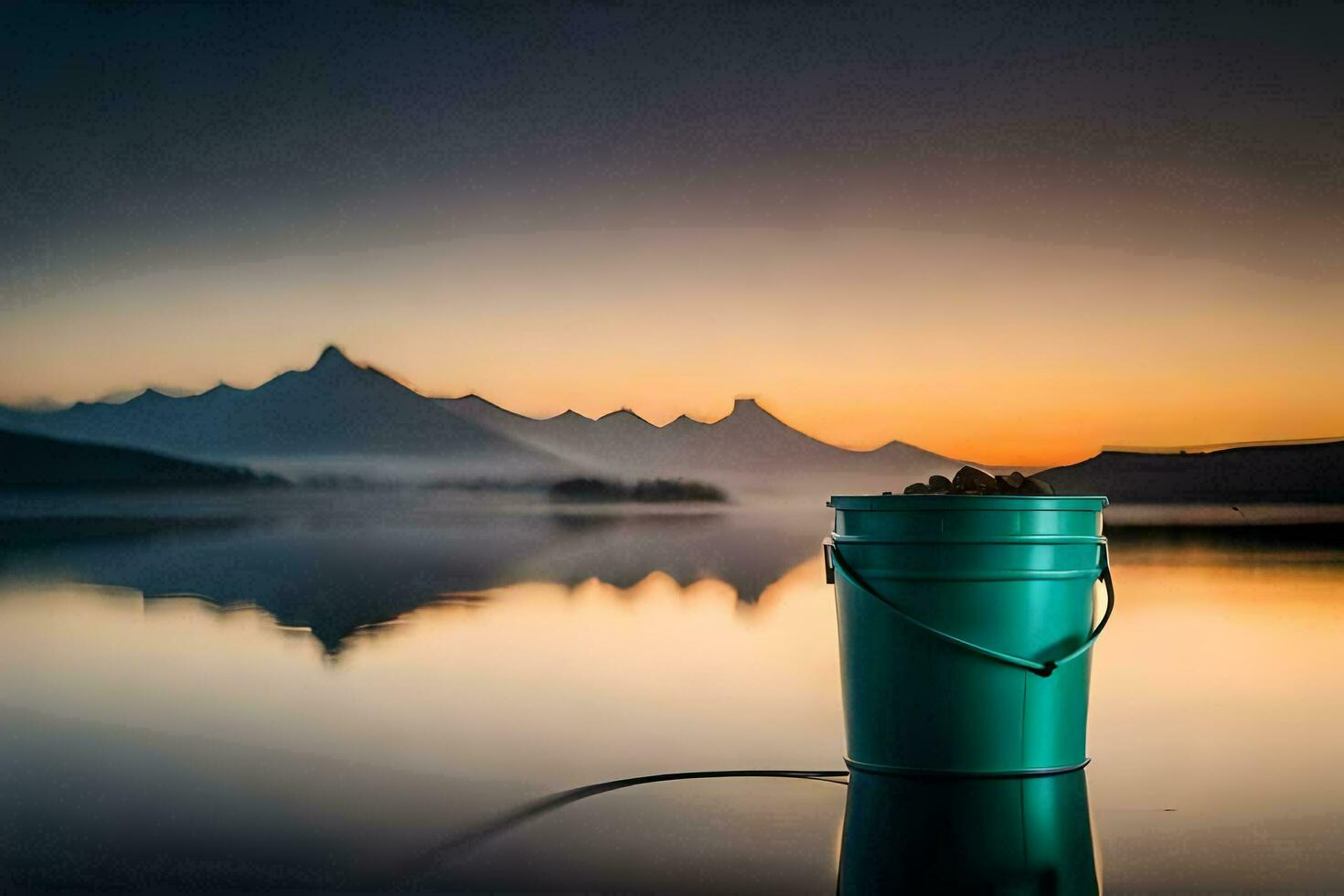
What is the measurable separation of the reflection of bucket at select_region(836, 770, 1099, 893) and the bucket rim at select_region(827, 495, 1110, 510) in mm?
725

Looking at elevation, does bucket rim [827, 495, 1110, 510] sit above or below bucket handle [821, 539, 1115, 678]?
above

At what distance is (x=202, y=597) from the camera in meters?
10.2

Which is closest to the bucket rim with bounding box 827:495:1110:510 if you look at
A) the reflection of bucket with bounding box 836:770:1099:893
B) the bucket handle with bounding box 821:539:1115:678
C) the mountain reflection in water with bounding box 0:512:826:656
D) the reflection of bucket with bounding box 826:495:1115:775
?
the reflection of bucket with bounding box 826:495:1115:775

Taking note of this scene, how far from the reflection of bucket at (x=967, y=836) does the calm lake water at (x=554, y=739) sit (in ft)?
0.09

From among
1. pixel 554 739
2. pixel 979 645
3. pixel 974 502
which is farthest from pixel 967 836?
pixel 554 739

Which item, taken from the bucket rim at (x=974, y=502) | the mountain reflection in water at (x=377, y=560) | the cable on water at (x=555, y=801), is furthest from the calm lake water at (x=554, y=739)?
the bucket rim at (x=974, y=502)

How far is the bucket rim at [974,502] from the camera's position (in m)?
3.83

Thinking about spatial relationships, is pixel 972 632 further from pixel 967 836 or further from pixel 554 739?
pixel 554 739

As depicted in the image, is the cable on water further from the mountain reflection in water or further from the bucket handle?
the mountain reflection in water

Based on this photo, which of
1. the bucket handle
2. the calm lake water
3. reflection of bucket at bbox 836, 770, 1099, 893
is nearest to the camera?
reflection of bucket at bbox 836, 770, 1099, 893

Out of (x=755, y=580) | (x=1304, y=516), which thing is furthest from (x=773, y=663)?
(x=1304, y=516)

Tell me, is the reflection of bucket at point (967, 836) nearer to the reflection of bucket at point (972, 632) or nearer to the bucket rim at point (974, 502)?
the reflection of bucket at point (972, 632)

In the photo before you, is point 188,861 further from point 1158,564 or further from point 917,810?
point 1158,564

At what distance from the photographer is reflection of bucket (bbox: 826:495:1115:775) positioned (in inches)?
152
